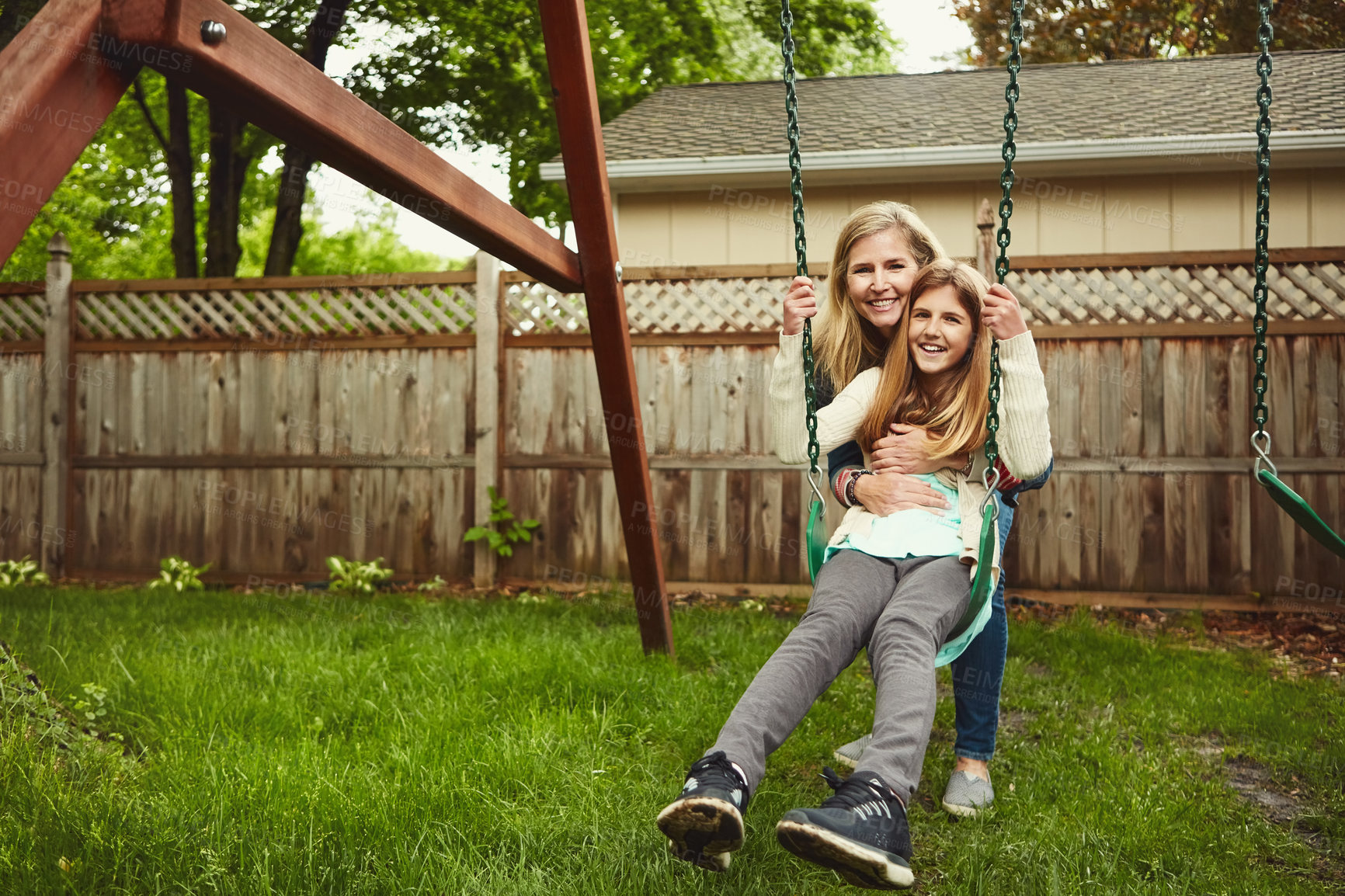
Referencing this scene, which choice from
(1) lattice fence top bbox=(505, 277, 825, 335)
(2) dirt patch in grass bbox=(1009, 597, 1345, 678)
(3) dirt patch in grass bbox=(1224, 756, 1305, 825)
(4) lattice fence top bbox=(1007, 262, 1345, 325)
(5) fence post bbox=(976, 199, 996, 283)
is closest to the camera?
(3) dirt patch in grass bbox=(1224, 756, 1305, 825)

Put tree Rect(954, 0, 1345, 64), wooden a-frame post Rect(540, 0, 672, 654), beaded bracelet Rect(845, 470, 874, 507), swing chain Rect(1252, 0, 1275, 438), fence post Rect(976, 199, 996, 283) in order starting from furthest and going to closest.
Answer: tree Rect(954, 0, 1345, 64) → fence post Rect(976, 199, 996, 283) → wooden a-frame post Rect(540, 0, 672, 654) → beaded bracelet Rect(845, 470, 874, 507) → swing chain Rect(1252, 0, 1275, 438)

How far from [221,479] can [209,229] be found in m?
2.86

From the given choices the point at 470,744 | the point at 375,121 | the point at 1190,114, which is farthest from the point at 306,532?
the point at 1190,114

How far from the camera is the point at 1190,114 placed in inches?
273

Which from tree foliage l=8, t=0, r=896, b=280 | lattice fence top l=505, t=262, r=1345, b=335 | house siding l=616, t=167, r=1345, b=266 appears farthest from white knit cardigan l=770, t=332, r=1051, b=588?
tree foliage l=8, t=0, r=896, b=280

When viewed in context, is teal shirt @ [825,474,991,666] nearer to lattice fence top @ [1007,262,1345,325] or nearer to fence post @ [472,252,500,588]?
lattice fence top @ [1007,262,1345,325]

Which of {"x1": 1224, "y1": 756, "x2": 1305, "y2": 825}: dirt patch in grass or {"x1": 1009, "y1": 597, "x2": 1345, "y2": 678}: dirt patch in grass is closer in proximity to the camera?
{"x1": 1224, "y1": 756, "x2": 1305, "y2": 825}: dirt patch in grass

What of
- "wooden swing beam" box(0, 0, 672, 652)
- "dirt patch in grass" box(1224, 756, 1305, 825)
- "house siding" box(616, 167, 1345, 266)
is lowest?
"dirt patch in grass" box(1224, 756, 1305, 825)

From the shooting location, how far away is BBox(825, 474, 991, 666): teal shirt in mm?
2090

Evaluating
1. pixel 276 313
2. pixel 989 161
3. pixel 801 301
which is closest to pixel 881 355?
pixel 801 301

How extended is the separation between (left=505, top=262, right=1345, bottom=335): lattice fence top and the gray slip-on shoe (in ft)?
11.5

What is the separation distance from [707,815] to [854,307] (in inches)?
58.8

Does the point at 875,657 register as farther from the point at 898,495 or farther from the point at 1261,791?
the point at 1261,791

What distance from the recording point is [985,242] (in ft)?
17.6
